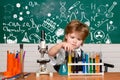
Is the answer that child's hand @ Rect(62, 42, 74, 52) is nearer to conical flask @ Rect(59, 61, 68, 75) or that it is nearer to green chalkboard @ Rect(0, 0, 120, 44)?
conical flask @ Rect(59, 61, 68, 75)

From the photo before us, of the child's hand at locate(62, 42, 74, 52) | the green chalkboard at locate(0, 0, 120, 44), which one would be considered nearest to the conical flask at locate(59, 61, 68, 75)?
the child's hand at locate(62, 42, 74, 52)

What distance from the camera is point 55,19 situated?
3293 mm

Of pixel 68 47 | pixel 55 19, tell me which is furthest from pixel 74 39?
pixel 55 19

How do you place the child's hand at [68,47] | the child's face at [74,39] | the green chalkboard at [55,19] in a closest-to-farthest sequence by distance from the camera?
the child's hand at [68,47], the child's face at [74,39], the green chalkboard at [55,19]

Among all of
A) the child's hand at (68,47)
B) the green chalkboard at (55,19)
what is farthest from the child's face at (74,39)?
the green chalkboard at (55,19)

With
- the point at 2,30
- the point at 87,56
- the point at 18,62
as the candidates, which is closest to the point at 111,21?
the point at 2,30

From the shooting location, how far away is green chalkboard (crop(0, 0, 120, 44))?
10.8ft

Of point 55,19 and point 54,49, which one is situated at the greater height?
point 55,19

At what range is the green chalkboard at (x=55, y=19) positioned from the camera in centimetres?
328

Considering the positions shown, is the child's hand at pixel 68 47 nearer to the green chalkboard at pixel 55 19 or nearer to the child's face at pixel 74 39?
the child's face at pixel 74 39

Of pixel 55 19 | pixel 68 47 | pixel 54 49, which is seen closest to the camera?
pixel 68 47

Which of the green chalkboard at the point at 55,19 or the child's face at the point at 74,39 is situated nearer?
the child's face at the point at 74,39

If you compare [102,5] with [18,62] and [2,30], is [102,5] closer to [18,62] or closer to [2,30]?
[2,30]

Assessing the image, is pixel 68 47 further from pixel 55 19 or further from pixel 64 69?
pixel 55 19
